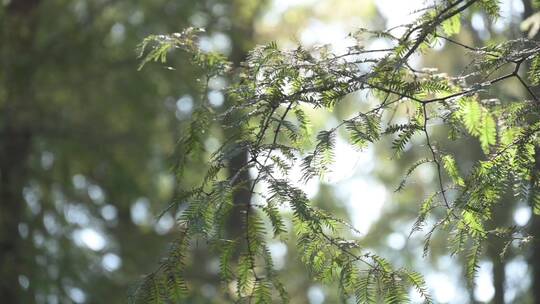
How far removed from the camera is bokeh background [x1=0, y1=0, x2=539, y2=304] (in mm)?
7801

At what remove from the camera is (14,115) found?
Answer: 8242 mm

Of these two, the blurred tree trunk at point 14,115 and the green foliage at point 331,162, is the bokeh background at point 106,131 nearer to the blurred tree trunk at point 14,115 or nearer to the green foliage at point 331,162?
the blurred tree trunk at point 14,115

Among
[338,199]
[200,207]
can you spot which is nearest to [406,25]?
[200,207]

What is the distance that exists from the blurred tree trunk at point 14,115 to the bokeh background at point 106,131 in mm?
15

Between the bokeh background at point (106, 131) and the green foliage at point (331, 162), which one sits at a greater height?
the bokeh background at point (106, 131)

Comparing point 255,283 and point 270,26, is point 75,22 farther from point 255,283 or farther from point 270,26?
point 255,283

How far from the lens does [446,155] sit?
2873 mm

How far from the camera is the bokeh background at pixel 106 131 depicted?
7.80m

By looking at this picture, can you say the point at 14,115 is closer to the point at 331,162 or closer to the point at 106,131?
the point at 106,131

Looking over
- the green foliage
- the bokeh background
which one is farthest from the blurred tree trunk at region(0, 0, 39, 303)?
the green foliage

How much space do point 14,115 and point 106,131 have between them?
3.70 ft

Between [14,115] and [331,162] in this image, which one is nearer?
[331,162]

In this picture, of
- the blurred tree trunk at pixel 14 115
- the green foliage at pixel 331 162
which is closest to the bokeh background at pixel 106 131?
the blurred tree trunk at pixel 14 115

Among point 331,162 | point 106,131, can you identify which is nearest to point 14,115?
point 106,131
